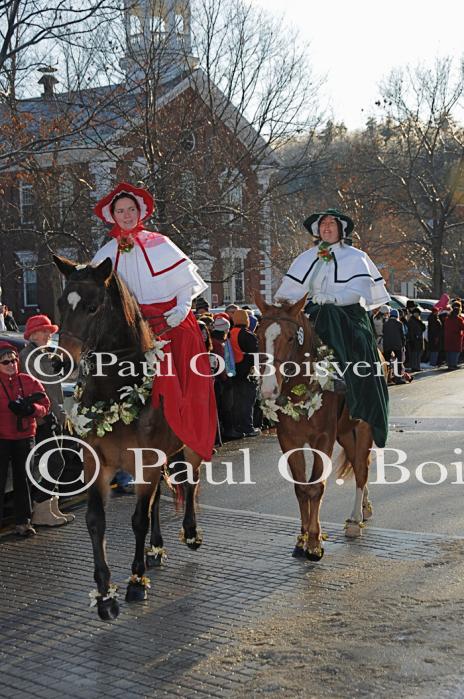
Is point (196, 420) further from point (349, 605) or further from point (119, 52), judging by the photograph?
point (119, 52)

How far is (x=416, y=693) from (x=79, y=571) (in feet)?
11.9

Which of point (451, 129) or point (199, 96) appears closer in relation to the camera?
point (199, 96)

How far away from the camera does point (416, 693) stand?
5.14 meters

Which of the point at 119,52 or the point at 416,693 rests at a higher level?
the point at 119,52

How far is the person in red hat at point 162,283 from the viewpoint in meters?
7.69

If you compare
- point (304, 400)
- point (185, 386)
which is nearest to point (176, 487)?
point (185, 386)

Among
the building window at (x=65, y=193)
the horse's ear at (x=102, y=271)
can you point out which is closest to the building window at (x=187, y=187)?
the building window at (x=65, y=193)

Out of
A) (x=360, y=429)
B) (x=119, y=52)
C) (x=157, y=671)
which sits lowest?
(x=157, y=671)

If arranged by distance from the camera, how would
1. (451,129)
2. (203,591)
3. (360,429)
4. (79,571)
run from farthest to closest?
(451,129), (360,429), (79,571), (203,591)

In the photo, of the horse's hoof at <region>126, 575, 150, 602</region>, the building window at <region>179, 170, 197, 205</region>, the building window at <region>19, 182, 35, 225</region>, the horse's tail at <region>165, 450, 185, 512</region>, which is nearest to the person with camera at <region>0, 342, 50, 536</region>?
the horse's tail at <region>165, 450, 185, 512</region>

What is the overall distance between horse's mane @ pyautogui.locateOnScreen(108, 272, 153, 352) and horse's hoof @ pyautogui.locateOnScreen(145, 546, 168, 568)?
5.80ft

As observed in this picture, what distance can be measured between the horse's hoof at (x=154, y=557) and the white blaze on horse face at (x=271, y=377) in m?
1.54

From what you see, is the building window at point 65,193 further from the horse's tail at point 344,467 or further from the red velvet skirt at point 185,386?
the red velvet skirt at point 185,386

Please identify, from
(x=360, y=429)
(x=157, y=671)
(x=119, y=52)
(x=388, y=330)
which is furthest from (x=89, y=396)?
(x=388, y=330)
